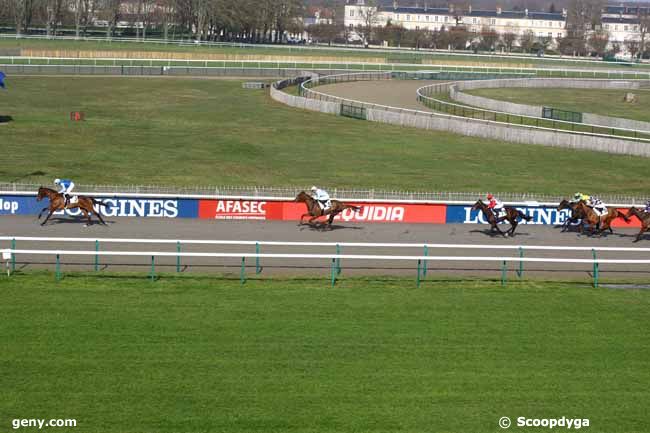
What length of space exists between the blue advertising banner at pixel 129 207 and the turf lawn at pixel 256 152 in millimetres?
5473

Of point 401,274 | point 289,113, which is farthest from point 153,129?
point 401,274

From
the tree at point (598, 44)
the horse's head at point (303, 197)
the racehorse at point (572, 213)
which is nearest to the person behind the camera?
the horse's head at point (303, 197)

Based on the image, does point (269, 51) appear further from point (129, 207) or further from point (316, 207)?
point (316, 207)

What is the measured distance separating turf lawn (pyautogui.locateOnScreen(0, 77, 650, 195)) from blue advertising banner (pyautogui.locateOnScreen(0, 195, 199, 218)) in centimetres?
547

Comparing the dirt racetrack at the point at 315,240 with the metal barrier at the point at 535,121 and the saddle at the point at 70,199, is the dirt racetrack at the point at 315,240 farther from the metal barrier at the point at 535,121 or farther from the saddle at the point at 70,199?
the metal barrier at the point at 535,121

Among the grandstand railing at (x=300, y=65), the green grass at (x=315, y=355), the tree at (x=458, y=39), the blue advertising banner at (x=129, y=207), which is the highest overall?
the tree at (x=458, y=39)

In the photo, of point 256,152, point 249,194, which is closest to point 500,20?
point 256,152

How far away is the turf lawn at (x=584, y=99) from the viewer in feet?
189

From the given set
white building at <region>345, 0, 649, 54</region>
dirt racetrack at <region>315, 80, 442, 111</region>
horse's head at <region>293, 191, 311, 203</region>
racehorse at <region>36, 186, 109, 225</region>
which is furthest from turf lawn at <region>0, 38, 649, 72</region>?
white building at <region>345, 0, 649, 54</region>

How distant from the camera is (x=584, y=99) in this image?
65375 mm

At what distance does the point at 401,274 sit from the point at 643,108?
44.8 meters

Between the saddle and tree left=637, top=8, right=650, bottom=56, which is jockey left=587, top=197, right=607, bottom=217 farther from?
tree left=637, top=8, right=650, bottom=56

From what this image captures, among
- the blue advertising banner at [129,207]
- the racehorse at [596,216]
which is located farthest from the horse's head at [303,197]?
the racehorse at [596,216]

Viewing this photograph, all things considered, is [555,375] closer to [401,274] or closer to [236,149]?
[401,274]
